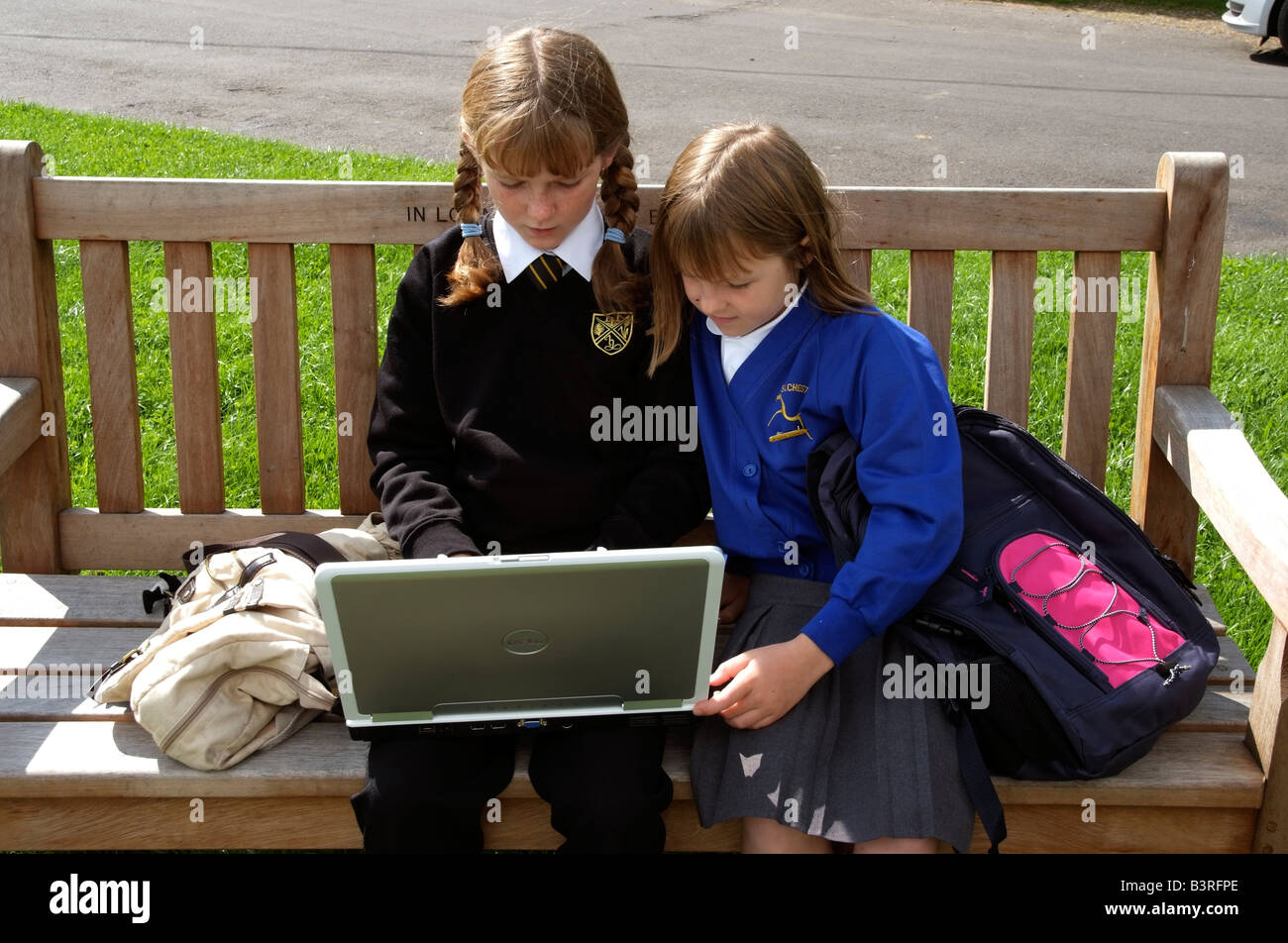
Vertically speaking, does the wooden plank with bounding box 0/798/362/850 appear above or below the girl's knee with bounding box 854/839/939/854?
below

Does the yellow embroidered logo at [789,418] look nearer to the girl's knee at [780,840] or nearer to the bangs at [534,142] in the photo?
the bangs at [534,142]

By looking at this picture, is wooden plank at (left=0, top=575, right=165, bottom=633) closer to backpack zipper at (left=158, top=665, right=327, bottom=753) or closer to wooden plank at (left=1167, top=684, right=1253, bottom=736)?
backpack zipper at (left=158, top=665, right=327, bottom=753)

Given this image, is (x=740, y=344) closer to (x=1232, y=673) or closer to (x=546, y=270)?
(x=546, y=270)

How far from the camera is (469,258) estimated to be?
262 centimetres

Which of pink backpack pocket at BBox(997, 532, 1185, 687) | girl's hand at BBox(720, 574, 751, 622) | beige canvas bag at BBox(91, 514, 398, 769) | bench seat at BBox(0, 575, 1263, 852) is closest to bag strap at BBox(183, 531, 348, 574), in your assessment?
beige canvas bag at BBox(91, 514, 398, 769)

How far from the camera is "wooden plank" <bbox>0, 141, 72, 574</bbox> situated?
2795mm

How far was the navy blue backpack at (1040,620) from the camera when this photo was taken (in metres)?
2.24

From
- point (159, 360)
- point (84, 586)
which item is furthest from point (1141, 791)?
point (159, 360)

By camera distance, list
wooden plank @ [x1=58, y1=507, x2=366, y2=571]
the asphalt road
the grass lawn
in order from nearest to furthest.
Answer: wooden plank @ [x1=58, y1=507, x2=366, y2=571], the grass lawn, the asphalt road

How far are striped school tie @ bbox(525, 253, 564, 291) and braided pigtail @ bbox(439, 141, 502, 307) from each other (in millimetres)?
66

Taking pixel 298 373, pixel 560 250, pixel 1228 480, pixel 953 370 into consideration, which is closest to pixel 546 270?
pixel 560 250

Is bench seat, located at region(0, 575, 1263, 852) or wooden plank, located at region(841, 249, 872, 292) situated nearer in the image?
bench seat, located at region(0, 575, 1263, 852)

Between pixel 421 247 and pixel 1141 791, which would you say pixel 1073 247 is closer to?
pixel 1141 791

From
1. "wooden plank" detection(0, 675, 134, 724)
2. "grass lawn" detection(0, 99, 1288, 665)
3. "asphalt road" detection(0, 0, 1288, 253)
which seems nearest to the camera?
"wooden plank" detection(0, 675, 134, 724)
